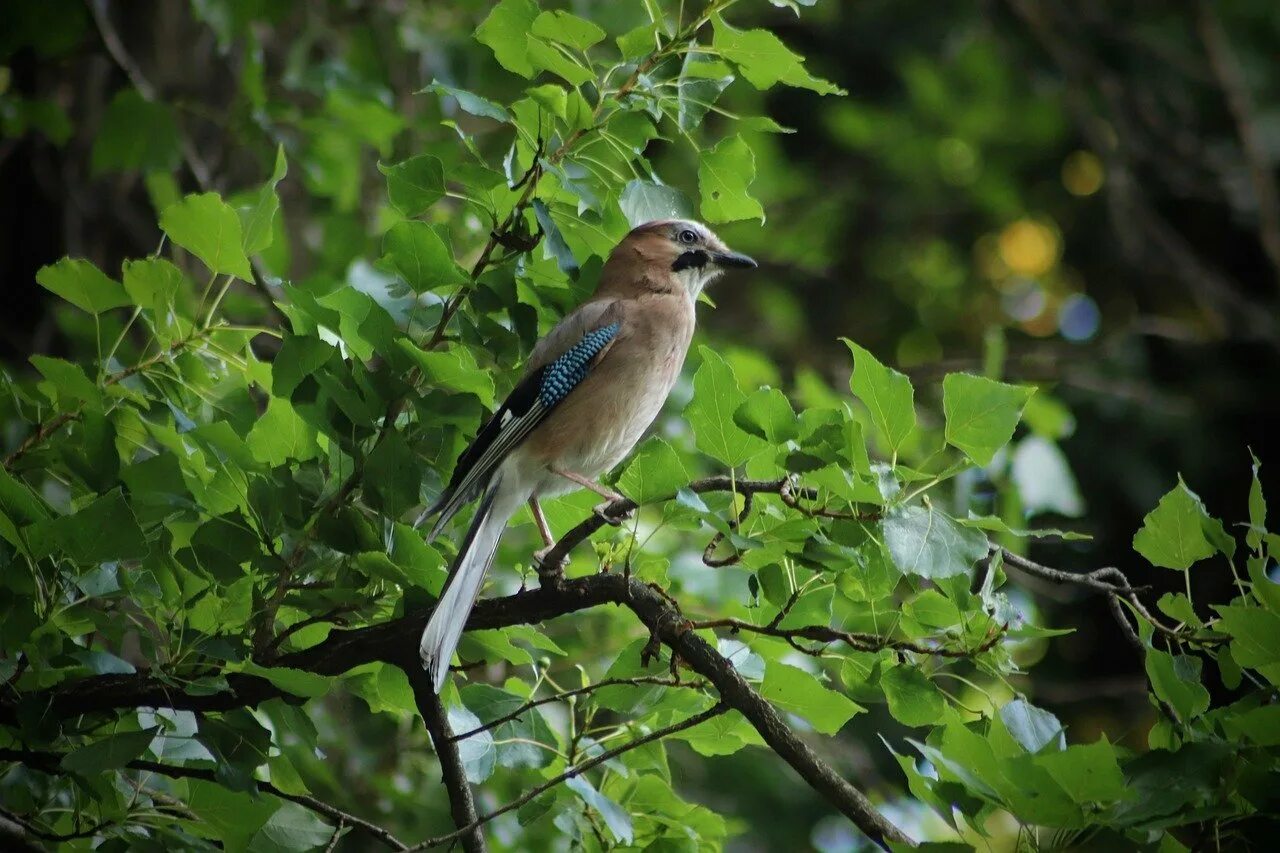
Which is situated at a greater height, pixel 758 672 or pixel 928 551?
pixel 928 551

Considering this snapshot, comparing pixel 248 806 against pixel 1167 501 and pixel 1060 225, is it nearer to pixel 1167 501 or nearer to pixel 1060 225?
pixel 1167 501

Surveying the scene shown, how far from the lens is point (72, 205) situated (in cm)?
545

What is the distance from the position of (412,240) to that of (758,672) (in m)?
1.24

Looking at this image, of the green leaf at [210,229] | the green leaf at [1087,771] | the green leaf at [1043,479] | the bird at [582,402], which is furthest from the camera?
the green leaf at [1043,479]

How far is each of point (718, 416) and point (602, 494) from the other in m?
0.81

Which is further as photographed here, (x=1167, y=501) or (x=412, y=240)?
(x=412, y=240)

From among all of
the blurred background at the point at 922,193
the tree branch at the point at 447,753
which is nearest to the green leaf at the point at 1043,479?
the blurred background at the point at 922,193

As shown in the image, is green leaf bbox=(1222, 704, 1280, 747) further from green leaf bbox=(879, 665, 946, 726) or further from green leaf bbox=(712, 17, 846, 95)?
green leaf bbox=(712, 17, 846, 95)

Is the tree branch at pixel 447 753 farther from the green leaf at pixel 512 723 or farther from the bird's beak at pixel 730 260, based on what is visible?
the bird's beak at pixel 730 260

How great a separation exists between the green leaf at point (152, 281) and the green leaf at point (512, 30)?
85 cm

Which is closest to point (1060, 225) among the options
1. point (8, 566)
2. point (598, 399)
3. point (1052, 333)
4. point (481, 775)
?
point (1052, 333)

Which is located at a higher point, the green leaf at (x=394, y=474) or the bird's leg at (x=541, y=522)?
the green leaf at (x=394, y=474)

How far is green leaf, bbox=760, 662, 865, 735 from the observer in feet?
9.14

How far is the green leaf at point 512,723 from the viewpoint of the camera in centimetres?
302
